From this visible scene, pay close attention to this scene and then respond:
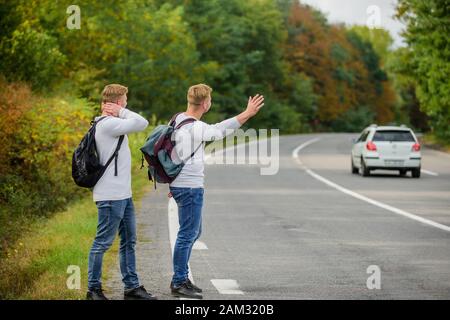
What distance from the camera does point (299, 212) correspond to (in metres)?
19.0

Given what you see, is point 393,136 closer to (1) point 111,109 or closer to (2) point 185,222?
(2) point 185,222

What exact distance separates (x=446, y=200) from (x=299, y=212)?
4457 millimetres

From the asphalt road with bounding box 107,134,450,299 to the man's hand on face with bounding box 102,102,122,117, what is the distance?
1.65m

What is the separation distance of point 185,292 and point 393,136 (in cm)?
2247

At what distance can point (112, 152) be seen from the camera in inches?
365

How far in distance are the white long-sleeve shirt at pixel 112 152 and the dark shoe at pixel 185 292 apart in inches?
39.0

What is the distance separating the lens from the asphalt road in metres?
10.3

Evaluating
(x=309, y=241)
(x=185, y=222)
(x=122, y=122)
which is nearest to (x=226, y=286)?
(x=185, y=222)

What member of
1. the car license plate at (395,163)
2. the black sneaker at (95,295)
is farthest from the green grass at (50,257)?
the car license plate at (395,163)

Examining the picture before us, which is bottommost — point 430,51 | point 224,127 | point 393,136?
point 393,136

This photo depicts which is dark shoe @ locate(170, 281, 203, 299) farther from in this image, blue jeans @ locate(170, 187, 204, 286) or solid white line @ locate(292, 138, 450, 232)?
solid white line @ locate(292, 138, 450, 232)


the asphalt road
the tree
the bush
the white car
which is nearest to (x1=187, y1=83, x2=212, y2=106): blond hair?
the asphalt road

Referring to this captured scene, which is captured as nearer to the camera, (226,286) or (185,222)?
(185,222)
